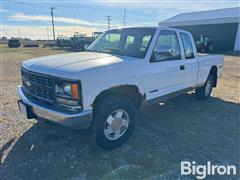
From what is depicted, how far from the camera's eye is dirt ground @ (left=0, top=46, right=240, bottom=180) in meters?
3.28

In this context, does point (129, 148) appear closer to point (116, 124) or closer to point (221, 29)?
point (116, 124)

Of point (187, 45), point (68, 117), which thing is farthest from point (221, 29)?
point (68, 117)

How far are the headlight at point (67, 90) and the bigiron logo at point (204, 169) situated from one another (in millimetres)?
1861

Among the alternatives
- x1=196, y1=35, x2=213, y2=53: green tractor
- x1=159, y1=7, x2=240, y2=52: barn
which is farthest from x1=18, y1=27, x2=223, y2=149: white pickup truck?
x1=159, y1=7, x2=240, y2=52: barn

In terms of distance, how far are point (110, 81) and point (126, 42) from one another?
1.38 m

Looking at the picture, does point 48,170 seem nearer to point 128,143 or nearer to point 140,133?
point 128,143

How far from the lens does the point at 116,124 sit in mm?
3779

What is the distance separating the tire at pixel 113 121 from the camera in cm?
350

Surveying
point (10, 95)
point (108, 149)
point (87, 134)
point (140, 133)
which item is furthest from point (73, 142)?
point (10, 95)

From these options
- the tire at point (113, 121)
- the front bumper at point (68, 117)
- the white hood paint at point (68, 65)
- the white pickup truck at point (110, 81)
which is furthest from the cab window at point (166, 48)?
the front bumper at point (68, 117)

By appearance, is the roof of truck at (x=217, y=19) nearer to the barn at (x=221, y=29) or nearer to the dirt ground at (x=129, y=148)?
the barn at (x=221, y=29)

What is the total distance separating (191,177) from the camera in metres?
3.23

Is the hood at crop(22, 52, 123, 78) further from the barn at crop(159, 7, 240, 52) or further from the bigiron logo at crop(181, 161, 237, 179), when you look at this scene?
the barn at crop(159, 7, 240, 52)

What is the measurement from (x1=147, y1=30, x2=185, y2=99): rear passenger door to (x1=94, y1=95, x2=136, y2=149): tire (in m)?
0.63
